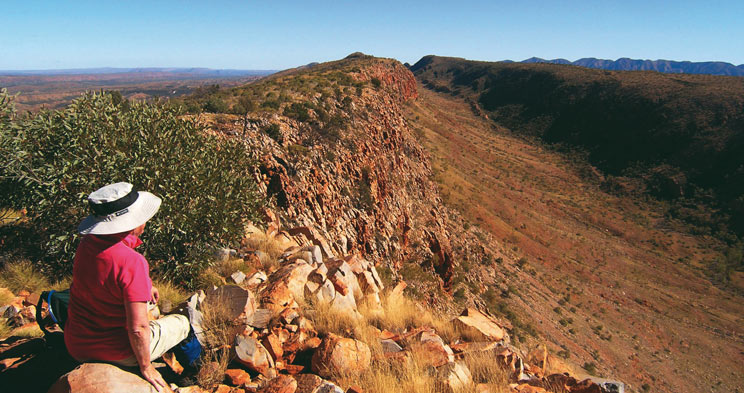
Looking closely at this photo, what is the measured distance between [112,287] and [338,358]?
250 centimetres

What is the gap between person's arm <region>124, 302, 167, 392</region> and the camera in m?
2.73

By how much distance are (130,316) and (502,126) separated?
8605cm

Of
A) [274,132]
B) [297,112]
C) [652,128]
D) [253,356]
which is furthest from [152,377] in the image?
[652,128]

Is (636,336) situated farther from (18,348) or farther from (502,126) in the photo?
(502,126)

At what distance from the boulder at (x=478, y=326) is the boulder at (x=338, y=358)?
8.51 feet

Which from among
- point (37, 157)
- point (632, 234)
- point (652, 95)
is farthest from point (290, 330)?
point (652, 95)

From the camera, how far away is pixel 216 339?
4211mm

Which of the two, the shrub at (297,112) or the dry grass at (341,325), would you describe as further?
the shrub at (297,112)

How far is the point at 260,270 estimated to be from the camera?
7.05m

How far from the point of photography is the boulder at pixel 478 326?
613 centimetres

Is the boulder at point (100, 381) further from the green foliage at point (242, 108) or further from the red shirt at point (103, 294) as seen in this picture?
the green foliage at point (242, 108)

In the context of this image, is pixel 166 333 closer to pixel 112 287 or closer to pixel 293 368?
pixel 112 287

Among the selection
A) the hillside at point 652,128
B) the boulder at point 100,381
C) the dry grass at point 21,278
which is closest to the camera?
the boulder at point 100,381

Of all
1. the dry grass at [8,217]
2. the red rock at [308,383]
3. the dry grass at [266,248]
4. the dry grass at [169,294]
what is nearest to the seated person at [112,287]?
the red rock at [308,383]
